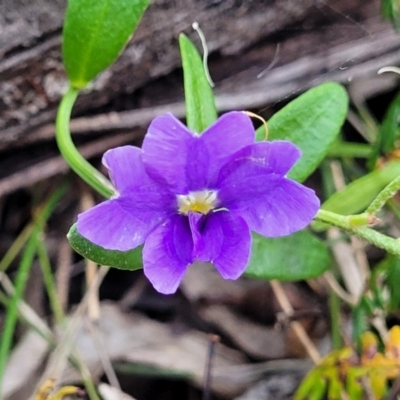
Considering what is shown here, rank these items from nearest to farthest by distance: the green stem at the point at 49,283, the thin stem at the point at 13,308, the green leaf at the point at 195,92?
1. the green leaf at the point at 195,92
2. the thin stem at the point at 13,308
3. the green stem at the point at 49,283

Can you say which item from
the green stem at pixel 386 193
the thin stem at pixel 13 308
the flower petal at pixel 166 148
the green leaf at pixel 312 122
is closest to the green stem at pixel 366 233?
the green stem at pixel 386 193

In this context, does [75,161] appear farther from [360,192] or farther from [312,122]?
[360,192]

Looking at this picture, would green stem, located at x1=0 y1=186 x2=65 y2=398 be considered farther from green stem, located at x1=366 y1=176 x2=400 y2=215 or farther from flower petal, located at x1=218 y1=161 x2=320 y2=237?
green stem, located at x1=366 y1=176 x2=400 y2=215

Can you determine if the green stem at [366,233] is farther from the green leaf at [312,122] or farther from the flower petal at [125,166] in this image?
the flower petal at [125,166]

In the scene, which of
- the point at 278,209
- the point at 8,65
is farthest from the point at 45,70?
the point at 278,209

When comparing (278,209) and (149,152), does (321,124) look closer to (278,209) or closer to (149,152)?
(278,209)

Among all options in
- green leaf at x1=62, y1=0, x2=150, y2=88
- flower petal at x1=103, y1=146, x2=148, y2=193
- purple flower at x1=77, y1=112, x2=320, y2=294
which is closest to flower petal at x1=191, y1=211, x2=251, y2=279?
purple flower at x1=77, y1=112, x2=320, y2=294
